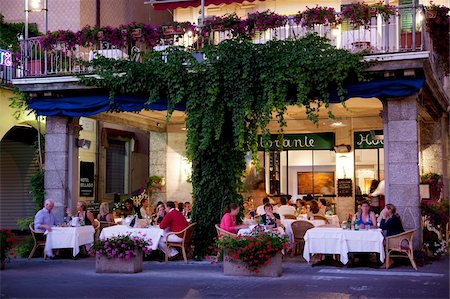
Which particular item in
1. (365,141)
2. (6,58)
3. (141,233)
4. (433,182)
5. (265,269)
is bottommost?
(265,269)

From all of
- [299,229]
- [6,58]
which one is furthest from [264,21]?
[6,58]

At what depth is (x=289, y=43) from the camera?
14938mm

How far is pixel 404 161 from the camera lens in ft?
48.6

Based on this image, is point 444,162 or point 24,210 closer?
point 444,162

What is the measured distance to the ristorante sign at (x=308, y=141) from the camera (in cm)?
2286

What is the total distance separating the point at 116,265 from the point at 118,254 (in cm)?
27

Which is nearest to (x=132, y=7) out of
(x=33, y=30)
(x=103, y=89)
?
(x=33, y=30)

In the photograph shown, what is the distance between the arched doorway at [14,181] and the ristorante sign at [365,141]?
11.5 m

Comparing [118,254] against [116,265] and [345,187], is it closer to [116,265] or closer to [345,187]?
[116,265]

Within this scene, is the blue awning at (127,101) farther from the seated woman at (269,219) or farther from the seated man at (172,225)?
the seated woman at (269,219)

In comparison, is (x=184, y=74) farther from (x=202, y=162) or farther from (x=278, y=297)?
(x=278, y=297)

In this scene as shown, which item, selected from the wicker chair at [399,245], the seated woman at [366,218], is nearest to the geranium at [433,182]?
the seated woman at [366,218]

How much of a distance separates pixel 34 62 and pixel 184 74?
4.33 m

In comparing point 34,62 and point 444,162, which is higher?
point 34,62
